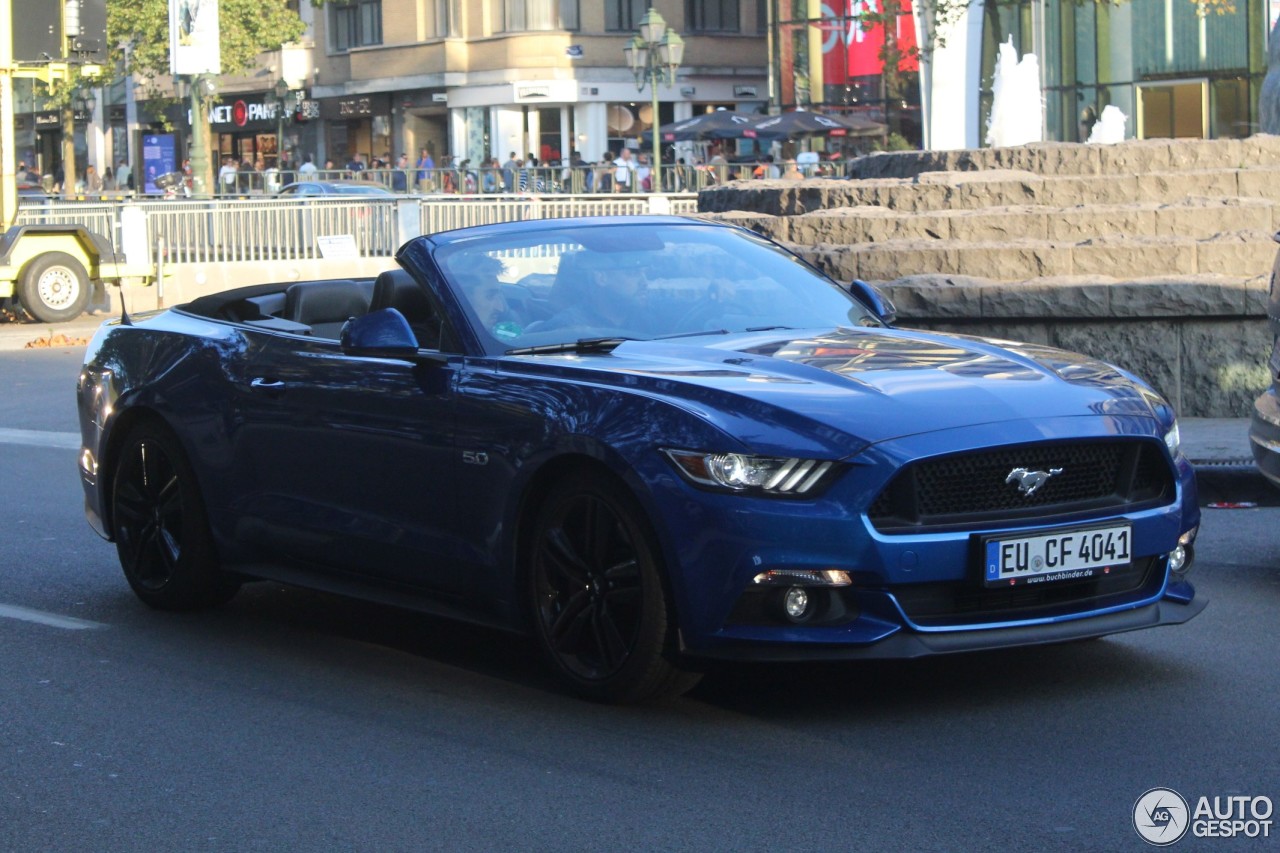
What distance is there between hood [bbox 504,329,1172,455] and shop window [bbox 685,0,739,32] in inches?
2223

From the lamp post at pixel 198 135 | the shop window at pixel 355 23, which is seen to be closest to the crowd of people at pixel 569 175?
the lamp post at pixel 198 135

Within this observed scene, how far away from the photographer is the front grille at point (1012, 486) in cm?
510

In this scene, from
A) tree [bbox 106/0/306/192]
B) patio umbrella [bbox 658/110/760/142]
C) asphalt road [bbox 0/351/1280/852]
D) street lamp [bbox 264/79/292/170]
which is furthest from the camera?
street lamp [bbox 264/79/292/170]

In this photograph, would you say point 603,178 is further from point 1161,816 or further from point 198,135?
point 1161,816

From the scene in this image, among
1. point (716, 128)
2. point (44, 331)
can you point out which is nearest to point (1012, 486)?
point (44, 331)

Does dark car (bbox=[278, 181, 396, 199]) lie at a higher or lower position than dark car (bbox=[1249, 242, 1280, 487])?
higher

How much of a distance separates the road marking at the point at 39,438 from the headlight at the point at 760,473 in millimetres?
9008

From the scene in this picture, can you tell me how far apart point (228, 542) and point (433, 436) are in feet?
4.52

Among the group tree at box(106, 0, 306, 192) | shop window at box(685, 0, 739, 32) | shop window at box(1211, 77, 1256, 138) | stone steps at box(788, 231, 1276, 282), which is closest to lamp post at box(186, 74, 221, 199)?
tree at box(106, 0, 306, 192)

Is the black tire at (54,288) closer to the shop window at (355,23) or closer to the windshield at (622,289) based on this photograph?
the windshield at (622,289)

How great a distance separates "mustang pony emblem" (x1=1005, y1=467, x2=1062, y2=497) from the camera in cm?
521

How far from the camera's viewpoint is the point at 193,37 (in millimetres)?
36281

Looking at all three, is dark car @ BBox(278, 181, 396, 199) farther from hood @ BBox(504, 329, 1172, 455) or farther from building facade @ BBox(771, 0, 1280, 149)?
hood @ BBox(504, 329, 1172, 455)

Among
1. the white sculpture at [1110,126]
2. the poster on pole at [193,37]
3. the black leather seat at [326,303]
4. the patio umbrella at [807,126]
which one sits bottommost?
the black leather seat at [326,303]
